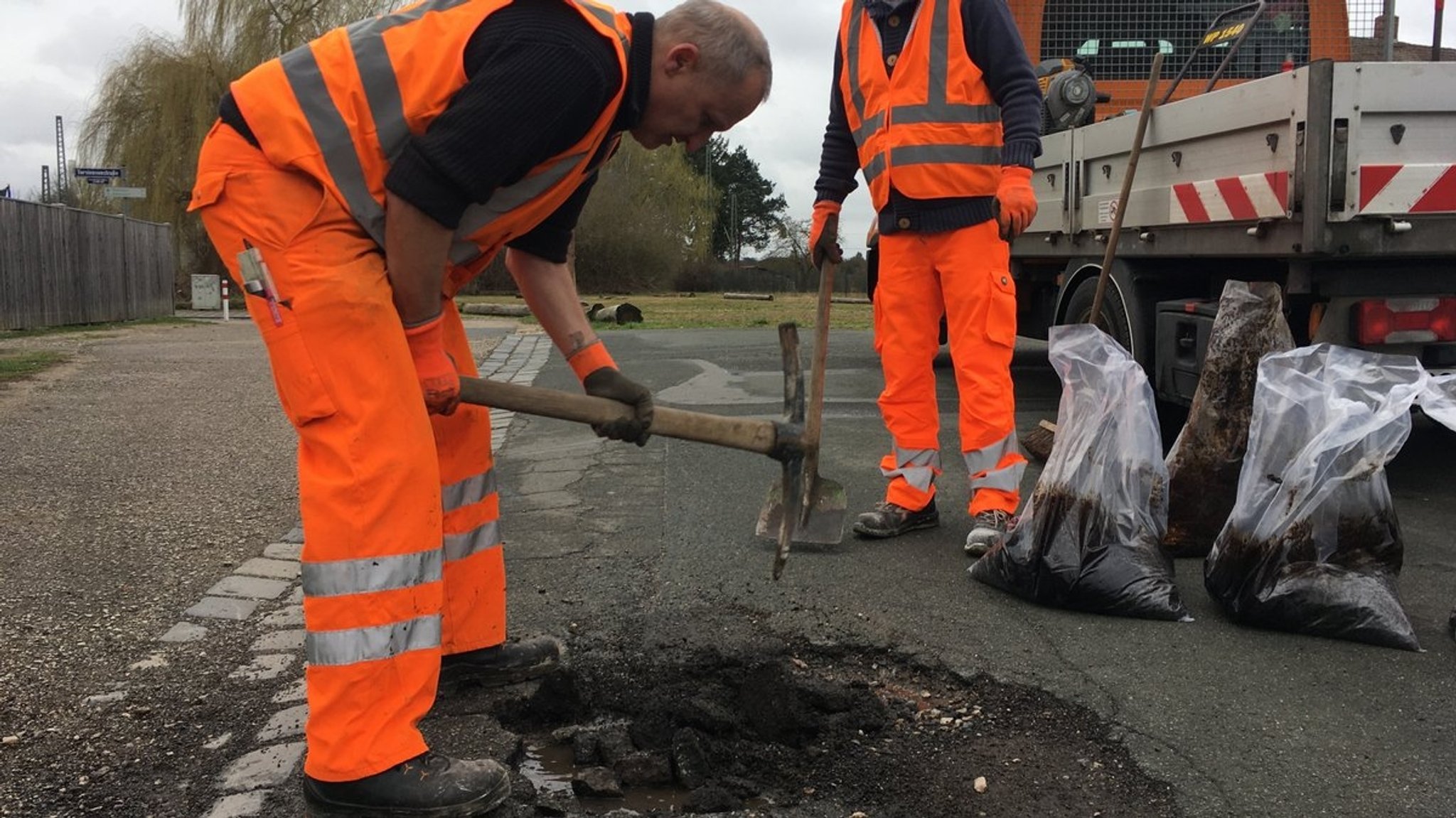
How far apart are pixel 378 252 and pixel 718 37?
0.79 metres

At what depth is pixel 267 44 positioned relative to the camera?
30.1 m

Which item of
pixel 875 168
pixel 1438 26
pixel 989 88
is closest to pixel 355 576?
pixel 875 168

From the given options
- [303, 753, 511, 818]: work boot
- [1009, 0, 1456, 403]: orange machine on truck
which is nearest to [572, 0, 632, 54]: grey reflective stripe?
[303, 753, 511, 818]: work boot

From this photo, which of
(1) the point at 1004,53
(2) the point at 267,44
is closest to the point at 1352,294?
(1) the point at 1004,53

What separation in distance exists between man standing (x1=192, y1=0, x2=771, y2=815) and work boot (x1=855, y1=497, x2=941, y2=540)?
2.19 meters

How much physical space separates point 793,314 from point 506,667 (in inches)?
Result: 806

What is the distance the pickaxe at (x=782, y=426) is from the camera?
8.65 ft

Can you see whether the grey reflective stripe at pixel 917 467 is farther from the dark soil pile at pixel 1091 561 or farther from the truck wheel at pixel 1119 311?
the truck wheel at pixel 1119 311

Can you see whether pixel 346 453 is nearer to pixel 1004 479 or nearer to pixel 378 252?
pixel 378 252

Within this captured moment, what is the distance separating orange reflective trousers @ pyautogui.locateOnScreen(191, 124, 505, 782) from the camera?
224 cm

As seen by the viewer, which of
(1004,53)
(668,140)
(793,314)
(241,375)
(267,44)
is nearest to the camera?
(668,140)

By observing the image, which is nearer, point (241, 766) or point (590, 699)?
point (241, 766)

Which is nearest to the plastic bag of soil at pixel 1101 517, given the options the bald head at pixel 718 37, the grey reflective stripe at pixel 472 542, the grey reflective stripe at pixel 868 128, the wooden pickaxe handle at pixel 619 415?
the wooden pickaxe handle at pixel 619 415

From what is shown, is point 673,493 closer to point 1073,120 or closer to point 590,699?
point 590,699
